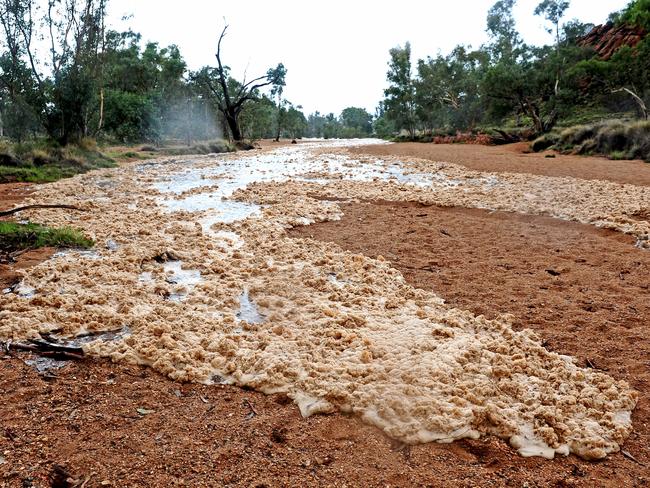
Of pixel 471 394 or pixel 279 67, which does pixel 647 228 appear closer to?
pixel 471 394

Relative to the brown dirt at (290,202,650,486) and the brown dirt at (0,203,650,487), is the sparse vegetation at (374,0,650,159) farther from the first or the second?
the brown dirt at (0,203,650,487)

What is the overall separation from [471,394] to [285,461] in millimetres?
1098

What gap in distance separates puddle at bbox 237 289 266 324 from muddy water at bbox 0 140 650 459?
0.05 feet

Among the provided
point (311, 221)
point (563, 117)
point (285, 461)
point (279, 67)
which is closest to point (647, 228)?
point (311, 221)

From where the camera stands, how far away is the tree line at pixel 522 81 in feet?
78.0

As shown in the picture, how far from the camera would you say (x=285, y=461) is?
6.48 ft

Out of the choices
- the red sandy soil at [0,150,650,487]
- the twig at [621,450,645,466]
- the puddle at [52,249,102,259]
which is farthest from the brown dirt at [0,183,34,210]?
the twig at [621,450,645,466]

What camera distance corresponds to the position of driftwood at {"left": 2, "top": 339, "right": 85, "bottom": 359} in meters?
2.76

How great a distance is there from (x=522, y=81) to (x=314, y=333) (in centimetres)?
2976

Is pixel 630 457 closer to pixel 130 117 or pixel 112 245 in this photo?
pixel 112 245

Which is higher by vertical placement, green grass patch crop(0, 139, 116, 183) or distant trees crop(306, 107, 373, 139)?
distant trees crop(306, 107, 373, 139)

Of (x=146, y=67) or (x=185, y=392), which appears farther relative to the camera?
(x=146, y=67)

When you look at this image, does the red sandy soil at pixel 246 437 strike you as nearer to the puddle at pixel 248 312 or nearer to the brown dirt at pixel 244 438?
the brown dirt at pixel 244 438

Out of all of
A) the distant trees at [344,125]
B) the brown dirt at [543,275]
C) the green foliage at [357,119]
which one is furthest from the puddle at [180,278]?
the green foliage at [357,119]
